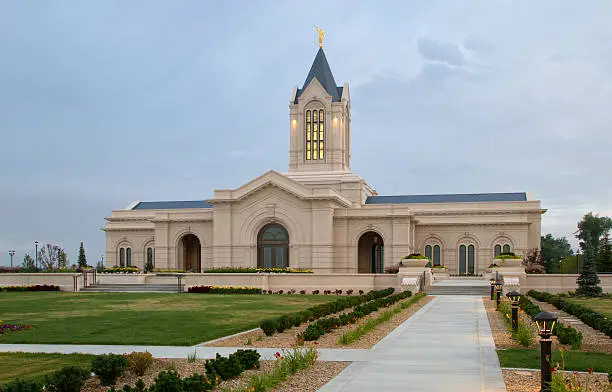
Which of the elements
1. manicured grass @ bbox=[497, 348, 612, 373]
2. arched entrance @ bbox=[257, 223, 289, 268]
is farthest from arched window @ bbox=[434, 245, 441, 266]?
manicured grass @ bbox=[497, 348, 612, 373]

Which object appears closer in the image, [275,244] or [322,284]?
[322,284]

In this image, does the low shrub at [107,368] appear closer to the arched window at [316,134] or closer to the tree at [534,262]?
the tree at [534,262]

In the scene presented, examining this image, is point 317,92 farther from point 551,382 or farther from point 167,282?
point 551,382

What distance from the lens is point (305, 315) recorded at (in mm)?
22047

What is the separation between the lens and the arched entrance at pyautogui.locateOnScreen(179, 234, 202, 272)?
209 ft

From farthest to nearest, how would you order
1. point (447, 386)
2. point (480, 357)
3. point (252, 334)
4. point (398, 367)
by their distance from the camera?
point (252, 334), point (480, 357), point (398, 367), point (447, 386)

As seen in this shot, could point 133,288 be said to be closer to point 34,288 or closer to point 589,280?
point 34,288

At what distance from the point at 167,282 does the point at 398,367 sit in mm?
35490

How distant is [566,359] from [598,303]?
1998 centimetres

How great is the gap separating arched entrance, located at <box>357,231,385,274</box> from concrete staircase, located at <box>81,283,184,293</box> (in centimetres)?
2141

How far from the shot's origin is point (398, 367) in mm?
13188

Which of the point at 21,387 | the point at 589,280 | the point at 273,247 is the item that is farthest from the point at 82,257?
the point at 21,387

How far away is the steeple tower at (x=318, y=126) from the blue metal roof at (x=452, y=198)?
6090 mm

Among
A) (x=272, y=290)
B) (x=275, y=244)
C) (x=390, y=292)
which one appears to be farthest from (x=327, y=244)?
(x=390, y=292)
